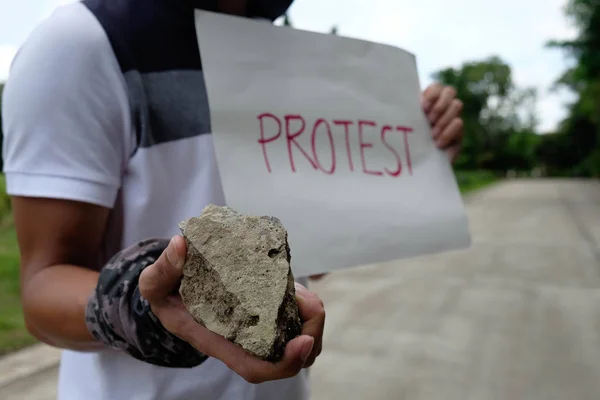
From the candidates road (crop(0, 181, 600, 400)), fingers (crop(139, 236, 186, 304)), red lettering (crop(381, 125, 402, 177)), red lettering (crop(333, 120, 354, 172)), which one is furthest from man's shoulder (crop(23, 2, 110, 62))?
road (crop(0, 181, 600, 400))

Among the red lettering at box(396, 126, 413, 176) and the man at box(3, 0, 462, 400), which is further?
the red lettering at box(396, 126, 413, 176)

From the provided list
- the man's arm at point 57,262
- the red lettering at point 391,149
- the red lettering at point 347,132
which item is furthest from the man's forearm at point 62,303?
the red lettering at point 391,149

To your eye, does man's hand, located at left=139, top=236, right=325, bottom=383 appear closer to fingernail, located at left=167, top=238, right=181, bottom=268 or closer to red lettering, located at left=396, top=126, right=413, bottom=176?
fingernail, located at left=167, top=238, right=181, bottom=268

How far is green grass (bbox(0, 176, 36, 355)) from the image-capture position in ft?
13.1

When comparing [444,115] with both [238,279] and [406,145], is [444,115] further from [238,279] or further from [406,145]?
[238,279]

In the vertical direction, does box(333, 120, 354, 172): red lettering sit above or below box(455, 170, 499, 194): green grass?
above

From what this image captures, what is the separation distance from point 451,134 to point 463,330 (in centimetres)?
332

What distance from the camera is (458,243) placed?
4.93 ft

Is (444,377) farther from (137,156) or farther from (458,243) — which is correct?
(137,156)

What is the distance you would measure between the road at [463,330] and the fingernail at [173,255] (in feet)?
10.0

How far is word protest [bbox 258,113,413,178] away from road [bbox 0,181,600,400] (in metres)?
2.38

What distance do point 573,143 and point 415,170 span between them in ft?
140

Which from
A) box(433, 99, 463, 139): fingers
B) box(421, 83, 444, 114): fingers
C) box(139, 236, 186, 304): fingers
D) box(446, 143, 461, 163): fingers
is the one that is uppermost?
box(421, 83, 444, 114): fingers

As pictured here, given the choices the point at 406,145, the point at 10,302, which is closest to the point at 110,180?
the point at 406,145
